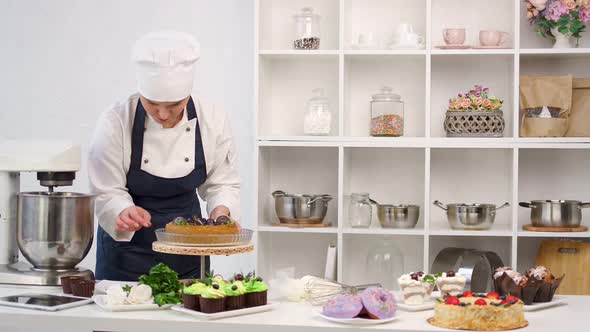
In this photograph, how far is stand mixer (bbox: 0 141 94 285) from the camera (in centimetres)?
270

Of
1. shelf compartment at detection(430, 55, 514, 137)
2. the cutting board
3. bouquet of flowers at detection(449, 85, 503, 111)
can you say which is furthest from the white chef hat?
the cutting board

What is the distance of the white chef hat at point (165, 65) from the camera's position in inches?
115

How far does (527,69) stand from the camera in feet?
14.6

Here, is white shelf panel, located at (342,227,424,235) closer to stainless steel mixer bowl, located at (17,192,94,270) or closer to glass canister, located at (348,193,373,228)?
glass canister, located at (348,193,373,228)

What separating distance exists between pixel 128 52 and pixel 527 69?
2.29 meters

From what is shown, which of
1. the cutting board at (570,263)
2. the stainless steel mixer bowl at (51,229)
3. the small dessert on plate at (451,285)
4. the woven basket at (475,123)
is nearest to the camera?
the small dessert on plate at (451,285)

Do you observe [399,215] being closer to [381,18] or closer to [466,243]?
[466,243]

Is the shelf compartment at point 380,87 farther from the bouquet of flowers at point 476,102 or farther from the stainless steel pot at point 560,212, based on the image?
the stainless steel pot at point 560,212

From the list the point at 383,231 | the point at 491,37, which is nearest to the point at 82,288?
the point at 383,231

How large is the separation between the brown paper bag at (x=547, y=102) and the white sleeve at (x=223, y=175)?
5.59 ft

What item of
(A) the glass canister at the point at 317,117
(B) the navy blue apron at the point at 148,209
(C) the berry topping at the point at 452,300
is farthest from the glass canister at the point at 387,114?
(C) the berry topping at the point at 452,300

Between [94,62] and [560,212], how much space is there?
2.78m

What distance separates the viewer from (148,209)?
327cm

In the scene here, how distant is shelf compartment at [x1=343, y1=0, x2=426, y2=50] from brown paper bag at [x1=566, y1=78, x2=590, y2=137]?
854 millimetres
